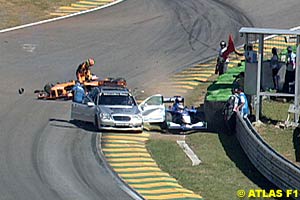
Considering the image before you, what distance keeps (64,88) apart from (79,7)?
1916cm

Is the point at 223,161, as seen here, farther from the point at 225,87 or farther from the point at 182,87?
the point at 182,87

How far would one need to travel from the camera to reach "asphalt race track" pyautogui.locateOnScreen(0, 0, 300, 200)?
26328mm

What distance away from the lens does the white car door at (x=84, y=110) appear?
33.3m

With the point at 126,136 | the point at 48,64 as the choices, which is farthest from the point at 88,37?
the point at 126,136

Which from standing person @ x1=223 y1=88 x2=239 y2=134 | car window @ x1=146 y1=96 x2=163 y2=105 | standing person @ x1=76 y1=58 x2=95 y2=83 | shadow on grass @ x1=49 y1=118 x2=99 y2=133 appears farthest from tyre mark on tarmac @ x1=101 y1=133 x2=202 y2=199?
standing person @ x1=76 y1=58 x2=95 y2=83

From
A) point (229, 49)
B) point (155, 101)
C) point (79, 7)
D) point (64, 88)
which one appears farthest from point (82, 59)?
point (155, 101)

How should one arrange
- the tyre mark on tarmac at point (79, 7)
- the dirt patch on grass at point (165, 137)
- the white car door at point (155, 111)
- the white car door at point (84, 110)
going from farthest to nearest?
the tyre mark on tarmac at point (79, 7), the white car door at point (155, 111), the white car door at point (84, 110), the dirt patch on grass at point (165, 137)

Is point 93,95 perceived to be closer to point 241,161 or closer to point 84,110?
point 84,110

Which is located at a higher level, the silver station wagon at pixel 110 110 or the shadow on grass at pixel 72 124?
the silver station wagon at pixel 110 110

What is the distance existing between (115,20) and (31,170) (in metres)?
27.8

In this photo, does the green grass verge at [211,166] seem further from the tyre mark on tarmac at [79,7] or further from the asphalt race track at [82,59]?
the tyre mark on tarmac at [79,7]

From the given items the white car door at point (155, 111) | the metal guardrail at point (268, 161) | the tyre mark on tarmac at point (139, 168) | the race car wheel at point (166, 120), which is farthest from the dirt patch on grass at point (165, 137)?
the metal guardrail at point (268, 161)

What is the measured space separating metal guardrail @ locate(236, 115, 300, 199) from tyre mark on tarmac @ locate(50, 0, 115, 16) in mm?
27089

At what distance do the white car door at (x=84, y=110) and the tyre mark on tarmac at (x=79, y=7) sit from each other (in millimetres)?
21747
